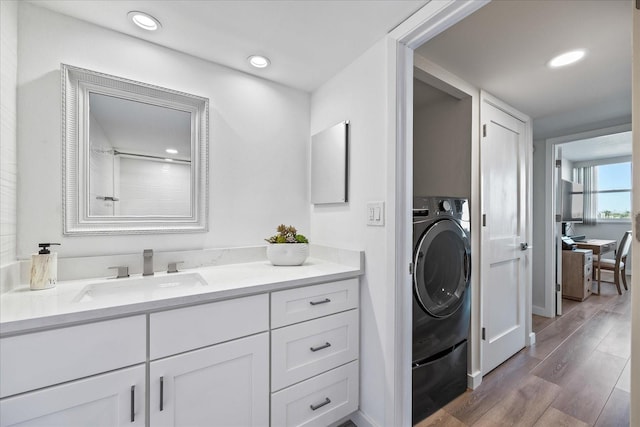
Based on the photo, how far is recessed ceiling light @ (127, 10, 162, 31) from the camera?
132cm

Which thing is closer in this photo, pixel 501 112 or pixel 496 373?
pixel 496 373

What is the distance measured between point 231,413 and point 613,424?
6.83 ft

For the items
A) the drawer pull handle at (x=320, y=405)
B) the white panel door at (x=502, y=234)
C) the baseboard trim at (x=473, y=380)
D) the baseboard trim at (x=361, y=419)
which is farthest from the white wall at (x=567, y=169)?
the drawer pull handle at (x=320, y=405)

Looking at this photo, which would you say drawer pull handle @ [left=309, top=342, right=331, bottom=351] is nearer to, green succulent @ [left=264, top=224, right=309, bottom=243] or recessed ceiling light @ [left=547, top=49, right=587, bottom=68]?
green succulent @ [left=264, top=224, right=309, bottom=243]

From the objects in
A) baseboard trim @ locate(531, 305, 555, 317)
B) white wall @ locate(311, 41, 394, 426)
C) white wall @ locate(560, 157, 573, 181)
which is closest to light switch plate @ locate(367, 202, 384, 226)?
white wall @ locate(311, 41, 394, 426)

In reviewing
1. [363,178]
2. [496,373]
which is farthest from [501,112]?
[496,373]

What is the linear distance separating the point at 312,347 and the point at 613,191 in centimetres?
740

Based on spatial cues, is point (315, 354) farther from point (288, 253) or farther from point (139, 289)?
point (139, 289)

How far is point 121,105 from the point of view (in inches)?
58.4

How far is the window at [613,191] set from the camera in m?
5.49

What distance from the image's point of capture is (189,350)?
3.59 ft

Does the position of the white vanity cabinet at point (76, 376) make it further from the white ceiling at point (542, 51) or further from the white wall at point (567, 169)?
the white wall at point (567, 169)

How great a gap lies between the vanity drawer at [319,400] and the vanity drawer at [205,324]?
0.38 metres

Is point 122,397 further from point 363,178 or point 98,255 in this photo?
point 363,178
